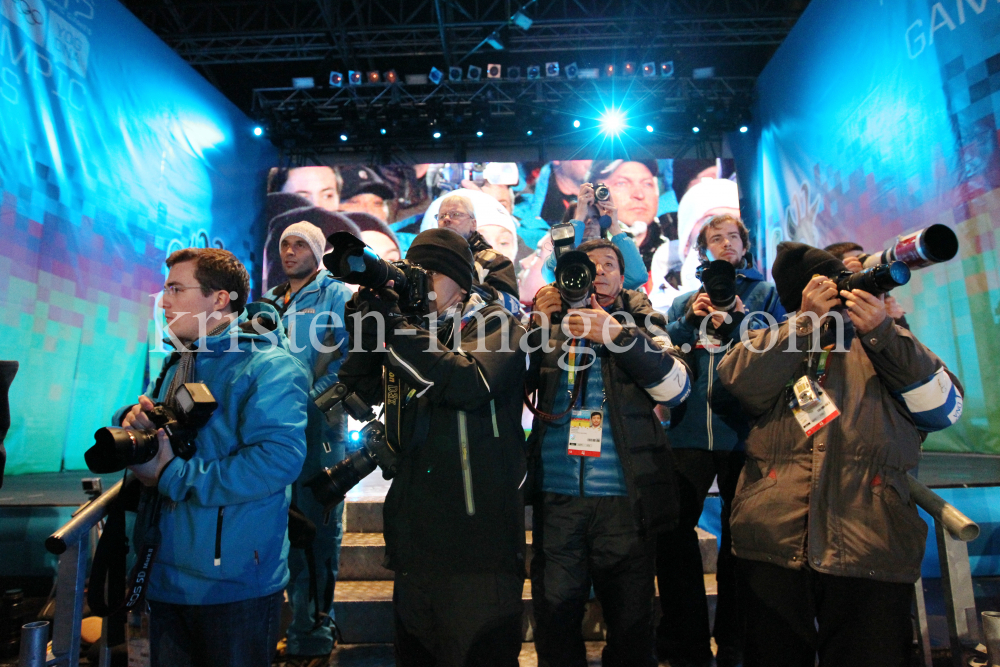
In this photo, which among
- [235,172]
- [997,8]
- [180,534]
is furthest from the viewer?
[235,172]

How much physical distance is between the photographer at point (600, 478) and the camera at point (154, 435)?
988mm

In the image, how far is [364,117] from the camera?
8.87 m

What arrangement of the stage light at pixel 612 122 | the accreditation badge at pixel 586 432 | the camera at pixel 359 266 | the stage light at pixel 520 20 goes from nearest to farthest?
the camera at pixel 359 266
the accreditation badge at pixel 586 432
the stage light at pixel 520 20
the stage light at pixel 612 122

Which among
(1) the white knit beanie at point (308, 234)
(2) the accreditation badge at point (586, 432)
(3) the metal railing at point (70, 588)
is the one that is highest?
(1) the white knit beanie at point (308, 234)

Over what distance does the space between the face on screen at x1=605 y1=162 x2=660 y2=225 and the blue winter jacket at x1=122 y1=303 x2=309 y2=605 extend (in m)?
6.81

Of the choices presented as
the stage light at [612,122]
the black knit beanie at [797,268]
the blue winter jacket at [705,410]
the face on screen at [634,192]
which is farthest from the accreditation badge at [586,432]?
the stage light at [612,122]

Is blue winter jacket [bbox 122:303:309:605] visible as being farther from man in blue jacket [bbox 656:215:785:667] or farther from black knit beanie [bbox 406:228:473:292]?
man in blue jacket [bbox 656:215:785:667]

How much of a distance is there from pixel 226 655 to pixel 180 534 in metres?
0.34

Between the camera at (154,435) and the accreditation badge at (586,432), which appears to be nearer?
the camera at (154,435)

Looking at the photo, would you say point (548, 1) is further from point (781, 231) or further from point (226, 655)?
point (226, 655)

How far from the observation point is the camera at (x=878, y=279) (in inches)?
54.3

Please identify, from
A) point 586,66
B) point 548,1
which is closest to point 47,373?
point 548,1

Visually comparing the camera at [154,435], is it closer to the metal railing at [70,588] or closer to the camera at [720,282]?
the metal railing at [70,588]

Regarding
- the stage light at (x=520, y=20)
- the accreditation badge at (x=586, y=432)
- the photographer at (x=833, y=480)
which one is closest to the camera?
the photographer at (x=833, y=480)
